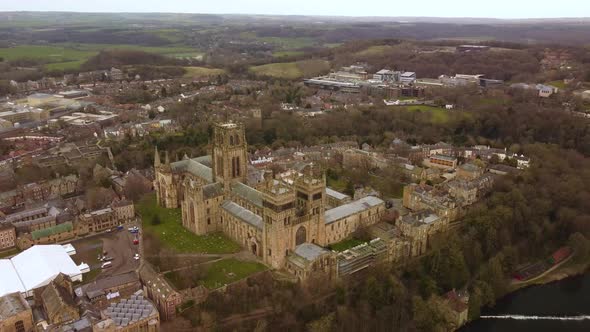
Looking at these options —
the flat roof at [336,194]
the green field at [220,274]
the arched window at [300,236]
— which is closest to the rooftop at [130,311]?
the green field at [220,274]

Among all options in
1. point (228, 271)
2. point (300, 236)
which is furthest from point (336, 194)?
point (228, 271)

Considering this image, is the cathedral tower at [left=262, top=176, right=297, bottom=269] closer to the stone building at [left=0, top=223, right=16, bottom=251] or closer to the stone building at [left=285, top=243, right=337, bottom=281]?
the stone building at [left=285, top=243, right=337, bottom=281]

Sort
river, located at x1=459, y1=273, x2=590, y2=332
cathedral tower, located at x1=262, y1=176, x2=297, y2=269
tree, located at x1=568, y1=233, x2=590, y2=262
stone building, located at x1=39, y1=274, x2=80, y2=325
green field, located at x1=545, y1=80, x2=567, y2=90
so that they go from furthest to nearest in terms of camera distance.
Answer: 1. green field, located at x1=545, y1=80, x2=567, y2=90
2. tree, located at x1=568, y1=233, x2=590, y2=262
3. river, located at x1=459, y1=273, x2=590, y2=332
4. cathedral tower, located at x1=262, y1=176, x2=297, y2=269
5. stone building, located at x1=39, y1=274, x2=80, y2=325

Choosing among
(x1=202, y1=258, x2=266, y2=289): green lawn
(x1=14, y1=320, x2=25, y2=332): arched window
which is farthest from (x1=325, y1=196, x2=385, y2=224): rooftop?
(x1=14, y1=320, x2=25, y2=332): arched window

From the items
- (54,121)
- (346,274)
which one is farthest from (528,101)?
(54,121)

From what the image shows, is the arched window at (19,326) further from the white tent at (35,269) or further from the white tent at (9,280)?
the white tent at (9,280)

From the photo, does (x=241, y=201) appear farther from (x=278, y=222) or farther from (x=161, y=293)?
(x=161, y=293)

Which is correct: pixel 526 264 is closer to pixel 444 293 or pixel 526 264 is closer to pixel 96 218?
pixel 444 293

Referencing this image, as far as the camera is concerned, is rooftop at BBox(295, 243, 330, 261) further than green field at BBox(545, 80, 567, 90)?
No
